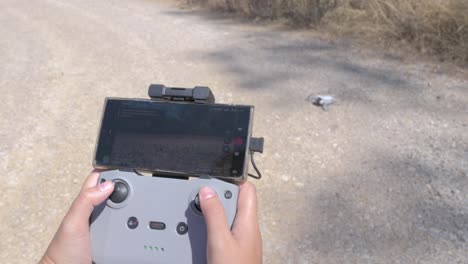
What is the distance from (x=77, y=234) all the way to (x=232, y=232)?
40 cm

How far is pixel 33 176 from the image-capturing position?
8.74 ft

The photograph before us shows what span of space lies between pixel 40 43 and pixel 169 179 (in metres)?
4.50

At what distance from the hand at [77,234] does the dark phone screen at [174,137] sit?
0.18 metres

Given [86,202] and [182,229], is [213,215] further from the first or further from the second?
[86,202]

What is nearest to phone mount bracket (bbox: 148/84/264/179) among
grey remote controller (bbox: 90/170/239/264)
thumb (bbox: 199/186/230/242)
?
grey remote controller (bbox: 90/170/239/264)

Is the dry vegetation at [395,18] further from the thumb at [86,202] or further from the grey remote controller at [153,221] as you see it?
the thumb at [86,202]

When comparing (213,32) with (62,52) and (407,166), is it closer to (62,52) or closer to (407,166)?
(62,52)

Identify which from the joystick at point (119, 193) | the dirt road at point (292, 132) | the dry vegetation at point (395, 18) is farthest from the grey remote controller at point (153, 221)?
the dry vegetation at point (395, 18)

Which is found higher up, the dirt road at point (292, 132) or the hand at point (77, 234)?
the hand at point (77, 234)

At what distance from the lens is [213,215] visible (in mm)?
1062

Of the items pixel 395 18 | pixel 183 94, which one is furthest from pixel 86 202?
pixel 395 18

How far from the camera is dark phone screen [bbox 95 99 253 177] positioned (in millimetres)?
1256

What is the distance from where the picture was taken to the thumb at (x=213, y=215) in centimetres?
104

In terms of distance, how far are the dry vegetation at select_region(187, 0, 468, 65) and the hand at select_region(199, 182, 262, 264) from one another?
344 centimetres
